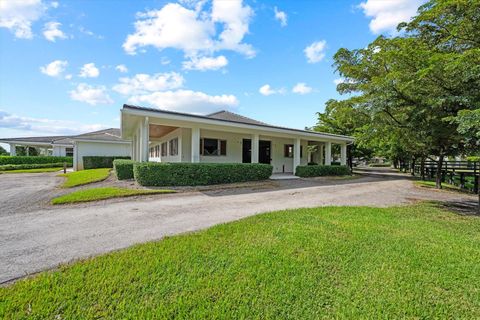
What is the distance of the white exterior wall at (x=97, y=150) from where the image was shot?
868 inches

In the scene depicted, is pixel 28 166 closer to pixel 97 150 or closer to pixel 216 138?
pixel 97 150

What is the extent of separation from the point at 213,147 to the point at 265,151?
14.3 ft

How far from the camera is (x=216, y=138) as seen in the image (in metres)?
14.9

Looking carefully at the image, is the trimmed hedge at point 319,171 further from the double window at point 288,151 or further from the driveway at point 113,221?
the driveway at point 113,221

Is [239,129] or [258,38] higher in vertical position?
[258,38]

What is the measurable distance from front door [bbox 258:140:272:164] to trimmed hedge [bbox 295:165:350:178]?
2.51m

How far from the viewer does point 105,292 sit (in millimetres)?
2557

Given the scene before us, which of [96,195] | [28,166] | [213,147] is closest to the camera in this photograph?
[96,195]

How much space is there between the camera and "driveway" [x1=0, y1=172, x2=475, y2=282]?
139 inches

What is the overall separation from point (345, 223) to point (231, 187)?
5910 millimetres

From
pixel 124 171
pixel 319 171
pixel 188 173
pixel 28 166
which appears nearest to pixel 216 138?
pixel 188 173

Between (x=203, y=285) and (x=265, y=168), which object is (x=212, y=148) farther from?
(x=203, y=285)

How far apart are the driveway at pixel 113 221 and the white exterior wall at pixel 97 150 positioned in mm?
15241

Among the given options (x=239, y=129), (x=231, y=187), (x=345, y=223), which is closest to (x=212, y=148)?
(x=239, y=129)
